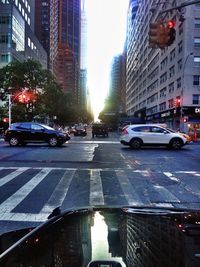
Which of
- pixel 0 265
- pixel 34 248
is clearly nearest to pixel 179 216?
pixel 34 248

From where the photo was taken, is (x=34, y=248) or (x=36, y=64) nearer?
(x=34, y=248)

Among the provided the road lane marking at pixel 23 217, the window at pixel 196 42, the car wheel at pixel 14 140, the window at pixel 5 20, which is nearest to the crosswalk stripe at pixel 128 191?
the road lane marking at pixel 23 217

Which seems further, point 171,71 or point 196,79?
point 171,71

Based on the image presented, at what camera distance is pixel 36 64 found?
6425 centimetres

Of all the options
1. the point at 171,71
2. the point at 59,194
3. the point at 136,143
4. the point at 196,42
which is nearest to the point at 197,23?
the point at 196,42

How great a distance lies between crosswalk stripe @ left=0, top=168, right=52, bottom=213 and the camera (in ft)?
24.8

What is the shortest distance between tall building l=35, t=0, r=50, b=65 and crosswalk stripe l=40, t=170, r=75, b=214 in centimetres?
15246

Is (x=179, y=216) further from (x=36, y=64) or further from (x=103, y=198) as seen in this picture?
(x=36, y=64)

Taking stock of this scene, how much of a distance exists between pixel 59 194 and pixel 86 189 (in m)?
0.90

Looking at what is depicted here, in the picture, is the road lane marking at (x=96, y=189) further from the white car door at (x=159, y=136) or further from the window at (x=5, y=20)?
the window at (x=5, y=20)

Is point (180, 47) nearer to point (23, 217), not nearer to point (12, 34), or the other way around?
point (12, 34)

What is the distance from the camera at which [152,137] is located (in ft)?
85.7

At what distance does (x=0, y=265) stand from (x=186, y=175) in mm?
10981

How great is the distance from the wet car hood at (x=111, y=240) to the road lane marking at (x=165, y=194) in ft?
17.7
